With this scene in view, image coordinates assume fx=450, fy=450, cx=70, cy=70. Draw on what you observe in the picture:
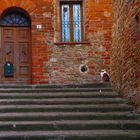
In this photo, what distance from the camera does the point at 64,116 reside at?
24.1ft

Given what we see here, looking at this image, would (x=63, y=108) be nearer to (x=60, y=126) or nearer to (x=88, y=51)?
(x=60, y=126)

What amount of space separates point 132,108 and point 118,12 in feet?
7.61

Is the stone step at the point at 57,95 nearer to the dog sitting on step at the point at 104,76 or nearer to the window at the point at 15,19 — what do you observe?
the dog sitting on step at the point at 104,76

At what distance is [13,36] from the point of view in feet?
49.0

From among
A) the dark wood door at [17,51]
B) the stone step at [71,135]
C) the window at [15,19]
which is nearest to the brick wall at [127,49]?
the stone step at [71,135]

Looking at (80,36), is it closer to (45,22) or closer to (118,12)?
(45,22)

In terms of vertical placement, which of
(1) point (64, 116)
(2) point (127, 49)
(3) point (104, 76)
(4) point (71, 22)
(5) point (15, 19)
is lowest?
(1) point (64, 116)

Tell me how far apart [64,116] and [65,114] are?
0.06 m

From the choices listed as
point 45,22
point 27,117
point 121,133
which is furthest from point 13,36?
point 121,133

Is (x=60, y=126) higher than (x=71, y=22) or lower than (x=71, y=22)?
lower

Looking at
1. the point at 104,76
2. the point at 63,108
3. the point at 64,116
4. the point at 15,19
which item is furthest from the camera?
the point at 15,19

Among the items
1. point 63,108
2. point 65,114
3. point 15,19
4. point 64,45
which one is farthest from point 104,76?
point 65,114

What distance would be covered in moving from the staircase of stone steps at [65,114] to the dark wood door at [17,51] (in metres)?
5.85

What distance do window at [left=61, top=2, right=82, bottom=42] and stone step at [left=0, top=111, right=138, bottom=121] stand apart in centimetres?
757
